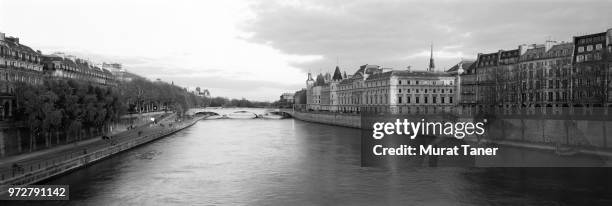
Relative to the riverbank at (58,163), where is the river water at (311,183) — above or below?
below

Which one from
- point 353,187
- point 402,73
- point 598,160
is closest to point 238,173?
point 353,187

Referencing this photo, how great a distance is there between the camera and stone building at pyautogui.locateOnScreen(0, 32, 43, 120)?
43281mm

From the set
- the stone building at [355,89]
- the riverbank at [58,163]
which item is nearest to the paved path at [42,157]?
the riverbank at [58,163]

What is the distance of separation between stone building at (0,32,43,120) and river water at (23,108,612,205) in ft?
37.6

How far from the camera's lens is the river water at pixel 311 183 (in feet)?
84.6

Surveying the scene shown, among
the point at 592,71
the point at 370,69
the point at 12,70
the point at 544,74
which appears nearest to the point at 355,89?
the point at 370,69

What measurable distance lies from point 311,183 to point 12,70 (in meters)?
36.6

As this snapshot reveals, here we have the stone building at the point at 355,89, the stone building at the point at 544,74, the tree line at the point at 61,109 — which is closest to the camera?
the tree line at the point at 61,109

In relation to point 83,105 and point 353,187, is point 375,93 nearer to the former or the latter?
point 83,105

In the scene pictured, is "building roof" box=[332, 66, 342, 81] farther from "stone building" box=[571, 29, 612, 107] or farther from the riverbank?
the riverbank

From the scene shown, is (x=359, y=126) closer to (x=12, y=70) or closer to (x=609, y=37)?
(x=609, y=37)

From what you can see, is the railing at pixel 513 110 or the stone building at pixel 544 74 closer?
the railing at pixel 513 110

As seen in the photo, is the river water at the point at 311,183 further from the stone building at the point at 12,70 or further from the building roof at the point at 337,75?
the building roof at the point at 337,75

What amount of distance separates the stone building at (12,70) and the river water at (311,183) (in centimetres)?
1145
